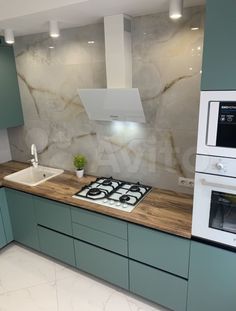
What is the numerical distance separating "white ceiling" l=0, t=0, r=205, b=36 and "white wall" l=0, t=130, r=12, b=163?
138 centimetres

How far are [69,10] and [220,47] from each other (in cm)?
110

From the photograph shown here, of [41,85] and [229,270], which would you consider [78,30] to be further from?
[229,270]

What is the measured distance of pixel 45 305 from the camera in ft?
6.56

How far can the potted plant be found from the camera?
2.50 metres

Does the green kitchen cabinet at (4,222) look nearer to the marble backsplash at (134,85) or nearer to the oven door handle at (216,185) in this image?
the marble backsplash at (134,85)

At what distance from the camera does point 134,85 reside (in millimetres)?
2068

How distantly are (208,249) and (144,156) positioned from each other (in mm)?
966

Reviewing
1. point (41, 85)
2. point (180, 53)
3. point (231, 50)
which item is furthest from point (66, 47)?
point (231, 50)

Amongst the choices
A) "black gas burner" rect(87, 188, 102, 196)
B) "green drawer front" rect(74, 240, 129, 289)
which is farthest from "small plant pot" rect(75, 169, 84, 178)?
"green drawer front" rect(74, 240, 129, 289)

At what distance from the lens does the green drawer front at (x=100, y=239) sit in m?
1.88

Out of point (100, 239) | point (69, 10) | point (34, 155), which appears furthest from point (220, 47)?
point (34, 155)

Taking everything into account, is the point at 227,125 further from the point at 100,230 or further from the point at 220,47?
the point at 100,230

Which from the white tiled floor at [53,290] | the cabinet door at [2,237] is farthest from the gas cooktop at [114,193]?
the cabinet door at [2,237]

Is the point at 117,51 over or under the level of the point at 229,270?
over
